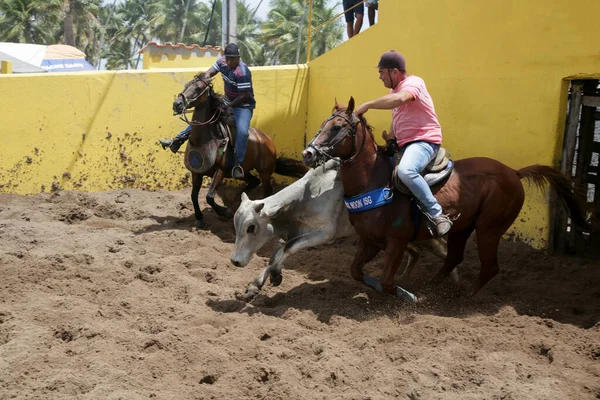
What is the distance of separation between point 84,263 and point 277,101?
548 cm

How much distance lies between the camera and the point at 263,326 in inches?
228

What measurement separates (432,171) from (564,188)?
5.44 ft

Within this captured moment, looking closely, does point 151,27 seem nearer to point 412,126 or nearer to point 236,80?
point 236,80

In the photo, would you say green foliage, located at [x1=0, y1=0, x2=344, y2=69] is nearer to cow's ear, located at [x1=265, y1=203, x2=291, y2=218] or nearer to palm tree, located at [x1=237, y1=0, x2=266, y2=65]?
palm tree, located at [x1=237, y1=0, x2=266, y2=65]

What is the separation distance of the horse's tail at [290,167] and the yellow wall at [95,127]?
1200 millimetres

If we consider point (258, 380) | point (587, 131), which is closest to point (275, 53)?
point (587, 131)

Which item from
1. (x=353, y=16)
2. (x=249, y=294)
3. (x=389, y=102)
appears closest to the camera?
(x=389, y=102)

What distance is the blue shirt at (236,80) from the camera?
9812 mm

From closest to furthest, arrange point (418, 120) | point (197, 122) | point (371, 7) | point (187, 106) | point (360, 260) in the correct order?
point (418, 120)
point (360, 260)
point (187, 106)
point (197, 122)
point (371, 7)

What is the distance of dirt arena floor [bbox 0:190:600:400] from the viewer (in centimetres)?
465

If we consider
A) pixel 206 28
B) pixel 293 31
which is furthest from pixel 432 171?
pixel 206 28

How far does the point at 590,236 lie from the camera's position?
26.4ft

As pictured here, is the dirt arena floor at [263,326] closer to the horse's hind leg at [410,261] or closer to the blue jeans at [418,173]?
the horse's hind leg at [410,261]

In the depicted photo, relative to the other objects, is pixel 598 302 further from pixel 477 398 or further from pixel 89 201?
pixel 89 201
